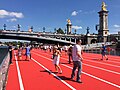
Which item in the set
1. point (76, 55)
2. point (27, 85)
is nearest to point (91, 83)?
point (76, 55)

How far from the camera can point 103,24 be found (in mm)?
98062

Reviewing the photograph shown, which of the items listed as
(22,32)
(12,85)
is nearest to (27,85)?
(12,85)

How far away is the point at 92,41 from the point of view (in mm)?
102812

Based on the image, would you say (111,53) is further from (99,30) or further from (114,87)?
(99,30)

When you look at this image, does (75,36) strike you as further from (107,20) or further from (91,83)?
(91,83)

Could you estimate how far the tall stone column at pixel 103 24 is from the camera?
9706 cm

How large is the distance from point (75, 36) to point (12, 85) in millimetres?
82880

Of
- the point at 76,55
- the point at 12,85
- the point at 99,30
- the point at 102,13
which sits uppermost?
the point at 102,13

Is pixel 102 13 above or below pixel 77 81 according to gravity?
above

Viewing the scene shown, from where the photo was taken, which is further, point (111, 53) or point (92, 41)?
point (92, 41)

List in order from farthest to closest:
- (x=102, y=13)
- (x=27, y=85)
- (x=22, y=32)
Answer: (x=102, y=13), (x=22, y=32), (x=27, y=85)

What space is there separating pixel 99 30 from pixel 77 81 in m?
91.4

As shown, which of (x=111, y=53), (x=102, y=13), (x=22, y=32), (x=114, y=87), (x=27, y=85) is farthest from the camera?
(x=102, y=13)

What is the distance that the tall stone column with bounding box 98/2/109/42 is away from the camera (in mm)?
97062
